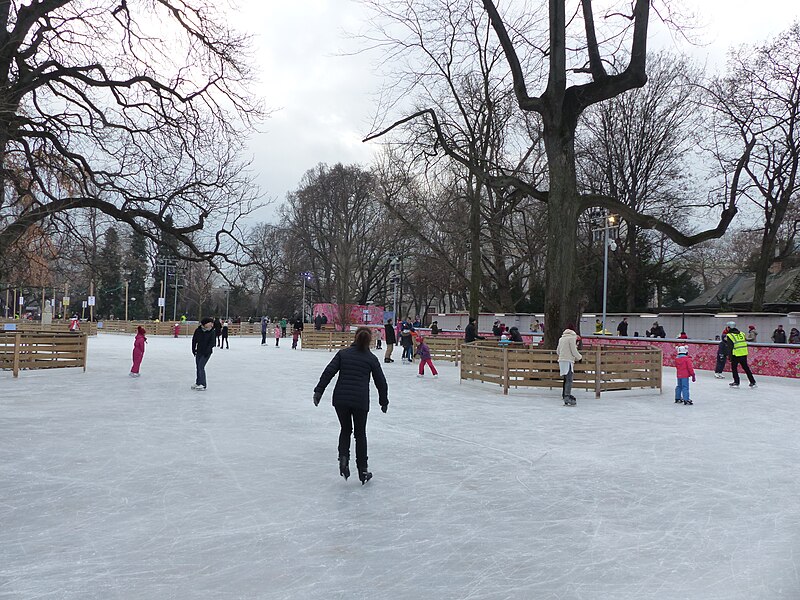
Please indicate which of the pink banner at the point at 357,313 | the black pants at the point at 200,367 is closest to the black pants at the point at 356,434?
the black pants at the point at 200,367

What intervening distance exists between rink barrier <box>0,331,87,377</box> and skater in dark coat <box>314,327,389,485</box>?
12.2m

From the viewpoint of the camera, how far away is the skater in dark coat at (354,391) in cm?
568

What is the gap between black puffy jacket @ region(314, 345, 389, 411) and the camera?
5.67m

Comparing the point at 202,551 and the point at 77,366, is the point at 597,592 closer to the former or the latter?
the point at 202,551

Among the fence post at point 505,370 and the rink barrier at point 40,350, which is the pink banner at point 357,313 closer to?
the rink barrier at point 40,350

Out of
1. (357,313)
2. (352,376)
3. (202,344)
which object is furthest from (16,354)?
(357,313)

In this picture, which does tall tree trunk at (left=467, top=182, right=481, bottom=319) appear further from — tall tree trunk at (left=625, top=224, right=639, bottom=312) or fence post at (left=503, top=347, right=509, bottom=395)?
tall tree trunk at (left=625, top=224, right=639, bottom=312)

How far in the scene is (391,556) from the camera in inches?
158

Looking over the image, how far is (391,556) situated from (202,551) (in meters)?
1.22

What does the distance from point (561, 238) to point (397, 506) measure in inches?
414

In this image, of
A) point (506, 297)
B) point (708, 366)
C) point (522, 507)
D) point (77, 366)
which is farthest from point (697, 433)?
point (506, 297)

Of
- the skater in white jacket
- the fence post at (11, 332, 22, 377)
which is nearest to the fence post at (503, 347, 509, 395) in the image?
the skater in white jacket

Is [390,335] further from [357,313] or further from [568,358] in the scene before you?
[357,313]

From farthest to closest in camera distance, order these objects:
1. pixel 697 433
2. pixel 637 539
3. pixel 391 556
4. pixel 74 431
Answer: pixel 697 433, pixel 74 431, pixel 637 539, pixel 391 556
